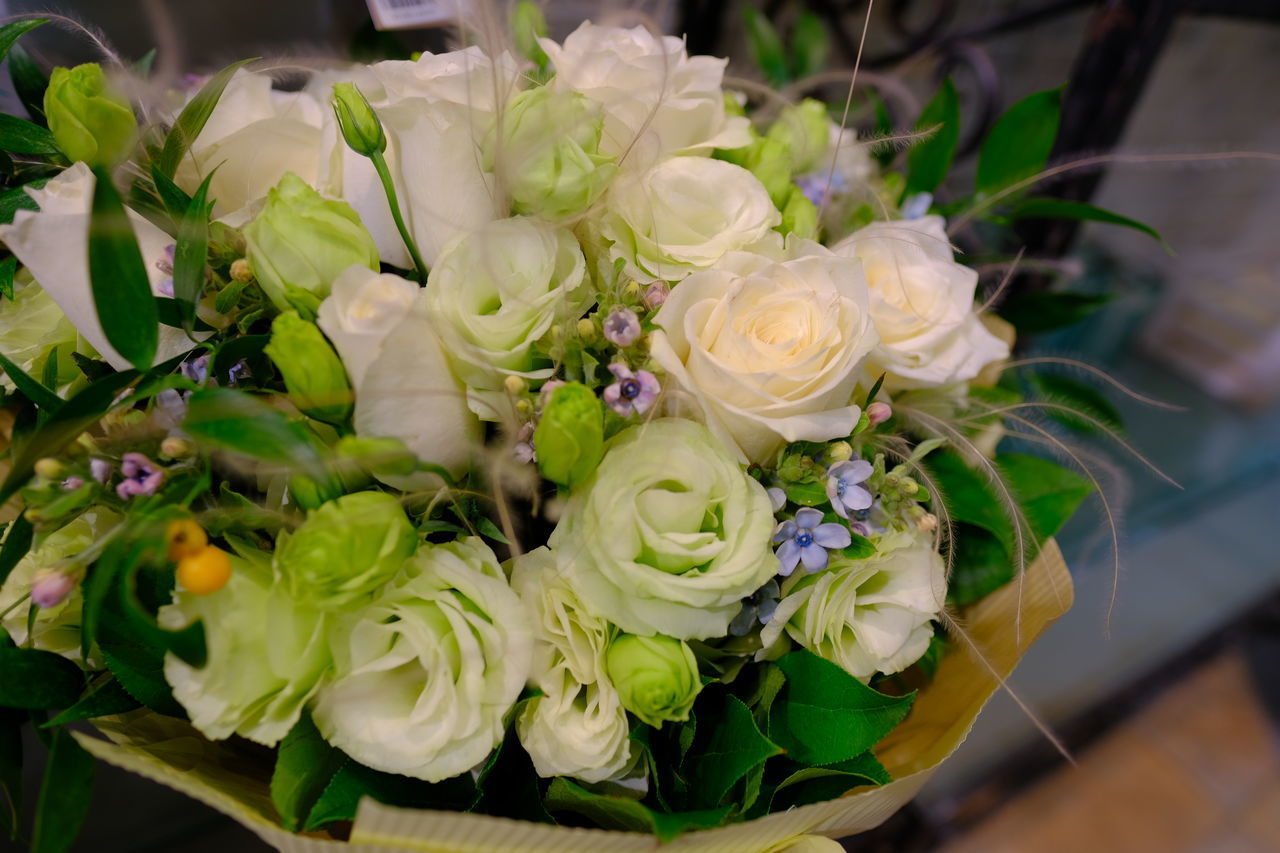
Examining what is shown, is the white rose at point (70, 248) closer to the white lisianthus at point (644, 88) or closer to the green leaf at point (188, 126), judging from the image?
the green leaf at point (188, 126)

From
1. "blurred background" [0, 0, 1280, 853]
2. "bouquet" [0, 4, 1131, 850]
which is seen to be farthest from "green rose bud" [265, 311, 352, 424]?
"blurred background" [0, 0, 1280, 853]

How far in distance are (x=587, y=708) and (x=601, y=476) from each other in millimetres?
129

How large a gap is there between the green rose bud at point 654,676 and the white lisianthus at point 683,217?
0.22 m

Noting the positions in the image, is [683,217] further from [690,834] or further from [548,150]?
[690,834]

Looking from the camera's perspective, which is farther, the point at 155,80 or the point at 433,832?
the point at 155,80

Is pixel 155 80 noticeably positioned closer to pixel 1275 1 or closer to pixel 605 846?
pixel 605 846

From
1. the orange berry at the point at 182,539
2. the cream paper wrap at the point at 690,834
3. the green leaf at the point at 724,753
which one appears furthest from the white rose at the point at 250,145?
the green leaf at the point at 724,753

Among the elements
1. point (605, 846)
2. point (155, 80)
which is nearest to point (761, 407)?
point (605, 846)

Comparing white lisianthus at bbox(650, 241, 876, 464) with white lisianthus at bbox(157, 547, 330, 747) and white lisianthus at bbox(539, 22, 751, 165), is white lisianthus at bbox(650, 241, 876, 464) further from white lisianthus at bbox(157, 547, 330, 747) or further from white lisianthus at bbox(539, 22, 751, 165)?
white lisianthus at bbox(157, 547, 330, 747)

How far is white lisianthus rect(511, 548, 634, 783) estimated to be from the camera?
39cm

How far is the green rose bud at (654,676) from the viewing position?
38 centimetres

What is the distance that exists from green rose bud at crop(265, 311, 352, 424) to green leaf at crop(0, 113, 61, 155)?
0.87ft

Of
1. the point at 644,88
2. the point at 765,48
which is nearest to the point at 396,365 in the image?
the point at 644,88

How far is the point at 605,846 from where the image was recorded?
36cm
